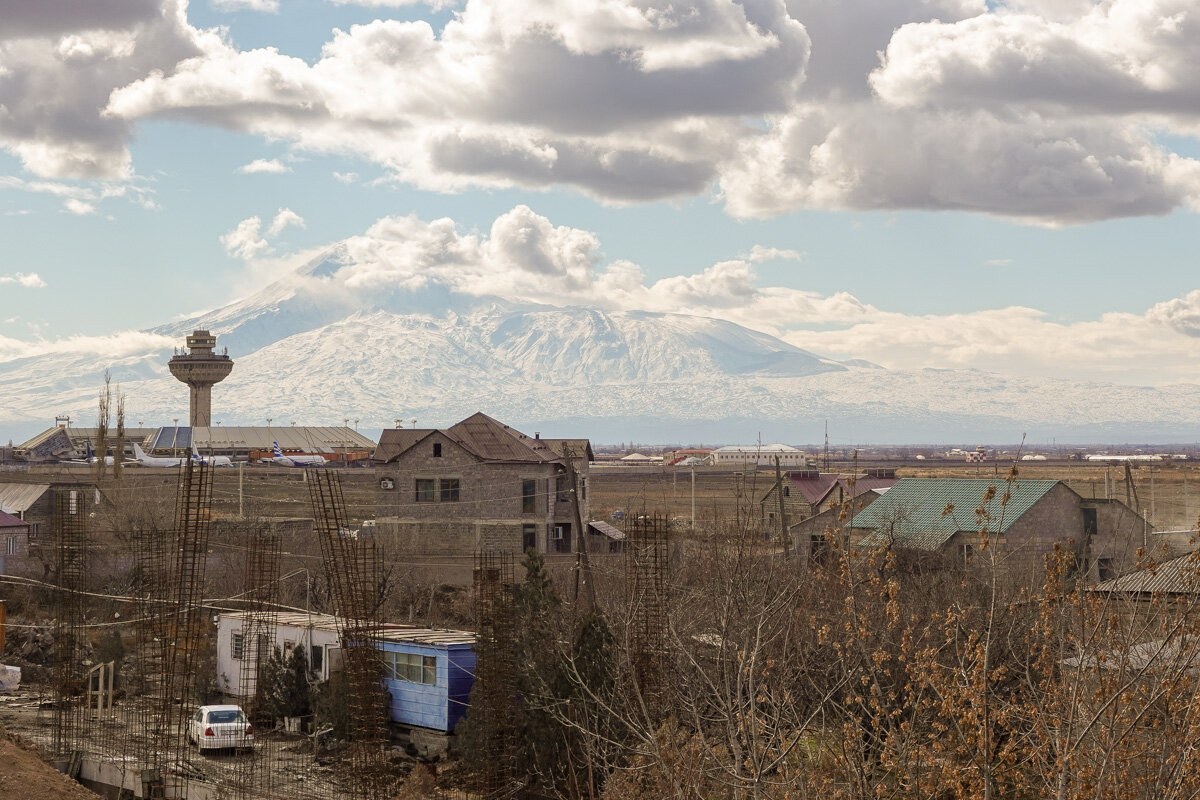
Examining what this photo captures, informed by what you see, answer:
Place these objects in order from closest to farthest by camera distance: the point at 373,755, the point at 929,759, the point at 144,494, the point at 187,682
Answer: the point at 929,759 → the point at 373,755 → the point at 187,682 → the point at 144,494

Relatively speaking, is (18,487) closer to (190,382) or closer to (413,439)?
(413,439)

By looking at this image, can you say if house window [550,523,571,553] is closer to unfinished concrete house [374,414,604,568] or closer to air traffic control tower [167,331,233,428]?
unfinished concrete house [374,414,604,568]

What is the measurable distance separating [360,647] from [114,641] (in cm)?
1378

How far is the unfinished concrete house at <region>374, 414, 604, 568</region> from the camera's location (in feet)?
192

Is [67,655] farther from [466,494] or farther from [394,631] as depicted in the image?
[466,494]

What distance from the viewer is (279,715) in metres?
33.0

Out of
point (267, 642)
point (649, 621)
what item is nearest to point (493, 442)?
point (267, 642)

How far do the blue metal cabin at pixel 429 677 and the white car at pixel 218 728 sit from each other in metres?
3.51

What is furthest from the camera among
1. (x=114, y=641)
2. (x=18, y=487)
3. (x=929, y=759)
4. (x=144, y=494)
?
(x=144, y=494)

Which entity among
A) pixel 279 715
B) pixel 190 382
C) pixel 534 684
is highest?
pixel 190 382

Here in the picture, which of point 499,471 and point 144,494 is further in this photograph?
point 144,494

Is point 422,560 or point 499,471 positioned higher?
point 499,471

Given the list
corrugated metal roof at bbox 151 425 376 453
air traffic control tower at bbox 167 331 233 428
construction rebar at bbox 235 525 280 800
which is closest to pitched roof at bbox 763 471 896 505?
construction rebar at bbox 235 525 280 800

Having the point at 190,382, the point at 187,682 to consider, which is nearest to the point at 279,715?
the point at 187,682
